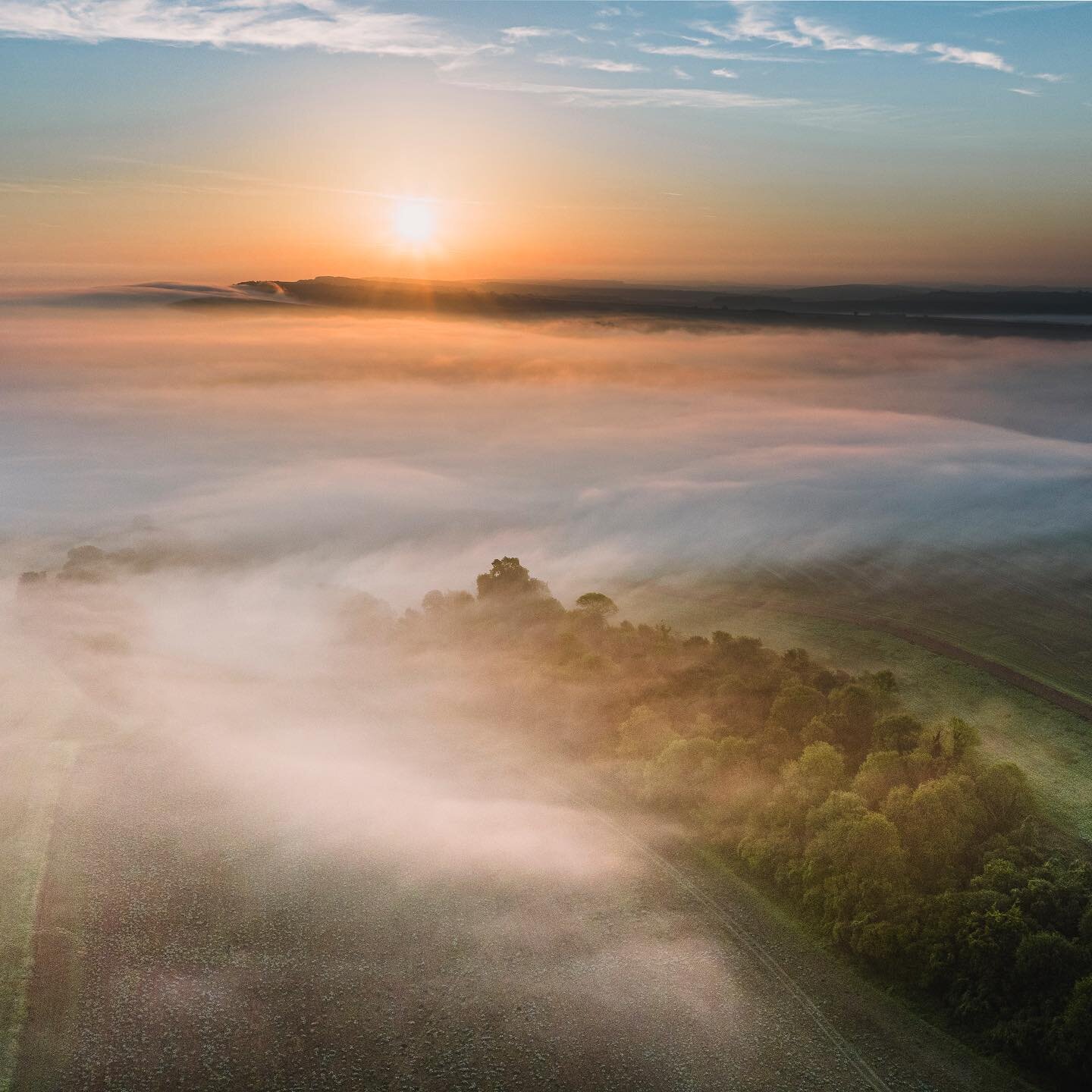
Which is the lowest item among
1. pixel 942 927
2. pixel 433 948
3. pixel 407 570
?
pixel 407 570

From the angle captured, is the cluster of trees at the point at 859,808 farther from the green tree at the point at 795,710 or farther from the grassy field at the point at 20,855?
the grassy field at the point at 20,855

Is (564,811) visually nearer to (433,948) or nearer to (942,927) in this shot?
(433,948)

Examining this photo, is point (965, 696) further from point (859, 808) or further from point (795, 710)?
point (859, 808)

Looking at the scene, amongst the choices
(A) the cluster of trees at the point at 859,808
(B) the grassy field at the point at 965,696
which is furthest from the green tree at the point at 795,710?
(B) the grassy field at the point at 965,696

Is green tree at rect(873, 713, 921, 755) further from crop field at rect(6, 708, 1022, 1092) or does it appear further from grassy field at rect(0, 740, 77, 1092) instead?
grassy field at rect(0, 740, 77, 1092)

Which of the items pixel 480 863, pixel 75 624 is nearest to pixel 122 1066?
pixel 480 863

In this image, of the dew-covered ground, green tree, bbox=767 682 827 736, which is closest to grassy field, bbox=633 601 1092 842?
green tree, bbox=767 682 827 736
